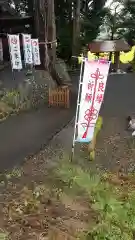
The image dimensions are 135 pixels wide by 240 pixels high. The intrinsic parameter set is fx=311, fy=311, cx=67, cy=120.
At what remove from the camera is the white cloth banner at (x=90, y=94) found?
770 cm

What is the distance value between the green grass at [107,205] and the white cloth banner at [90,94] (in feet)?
4.09

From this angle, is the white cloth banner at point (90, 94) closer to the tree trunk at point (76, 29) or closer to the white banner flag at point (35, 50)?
the white banner flag at point (35, 50)

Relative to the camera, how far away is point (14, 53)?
45.0 ft

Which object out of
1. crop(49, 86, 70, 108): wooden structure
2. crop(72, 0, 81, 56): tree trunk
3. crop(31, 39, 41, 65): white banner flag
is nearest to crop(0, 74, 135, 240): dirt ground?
crop(49, 86, 70, 108): wooden structure

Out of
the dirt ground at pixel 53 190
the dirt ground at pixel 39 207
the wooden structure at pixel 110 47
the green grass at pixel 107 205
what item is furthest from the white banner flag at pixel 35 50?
the green grass at pixel 107 205

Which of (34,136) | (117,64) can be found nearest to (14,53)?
(34,136)

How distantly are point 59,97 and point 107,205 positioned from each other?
751 centimetres

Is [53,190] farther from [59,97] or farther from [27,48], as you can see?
[27,48]

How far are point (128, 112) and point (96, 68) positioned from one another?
534 cm

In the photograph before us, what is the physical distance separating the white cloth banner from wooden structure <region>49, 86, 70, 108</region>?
481 cm

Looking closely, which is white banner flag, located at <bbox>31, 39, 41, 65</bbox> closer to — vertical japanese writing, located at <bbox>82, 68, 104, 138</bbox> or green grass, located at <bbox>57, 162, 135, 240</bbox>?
vertical japanese writing, located at <bbox>82, 68, 104, 138</bbox>

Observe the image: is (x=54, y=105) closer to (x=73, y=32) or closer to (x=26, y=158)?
(x=26, y=158)

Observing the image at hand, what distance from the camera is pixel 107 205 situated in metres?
6.07

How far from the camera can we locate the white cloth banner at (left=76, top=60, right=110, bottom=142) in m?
7.70
